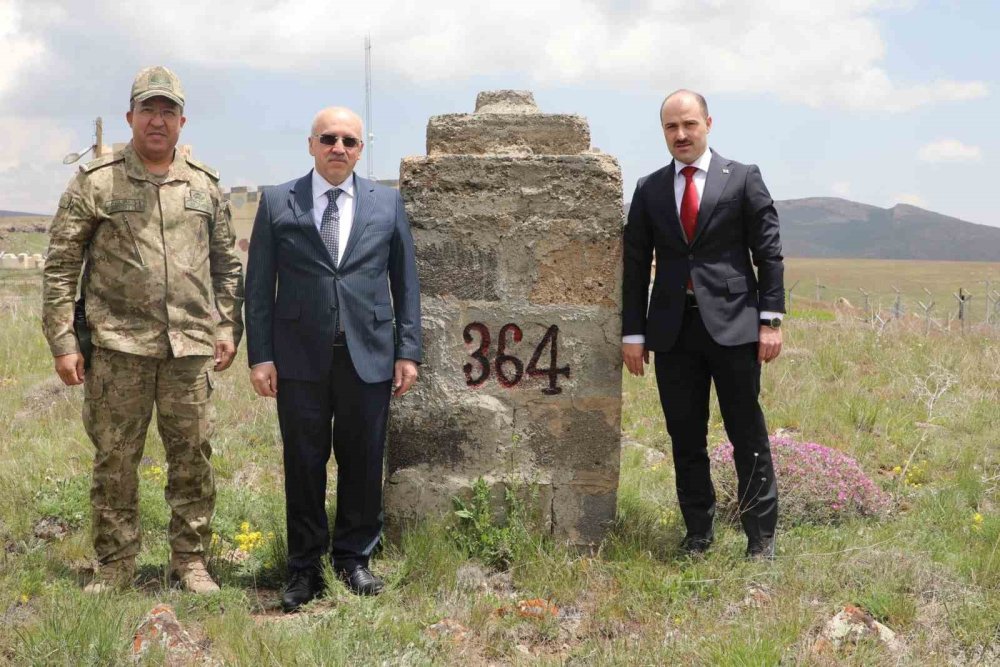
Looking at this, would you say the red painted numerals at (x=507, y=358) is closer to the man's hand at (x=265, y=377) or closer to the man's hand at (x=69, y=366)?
the man's hand at (x=265, y=377)

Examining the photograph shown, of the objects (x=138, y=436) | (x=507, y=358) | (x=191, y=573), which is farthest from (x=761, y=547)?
(x=138, y=436)

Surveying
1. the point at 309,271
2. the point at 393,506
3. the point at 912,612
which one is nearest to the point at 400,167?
the point at 309,271

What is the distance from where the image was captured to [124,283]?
360 cm

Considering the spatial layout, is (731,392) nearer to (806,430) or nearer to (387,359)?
(387,359)

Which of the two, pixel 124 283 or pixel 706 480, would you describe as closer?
pixel 124 283

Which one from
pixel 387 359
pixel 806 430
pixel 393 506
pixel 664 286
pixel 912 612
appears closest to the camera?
pixel 912 612

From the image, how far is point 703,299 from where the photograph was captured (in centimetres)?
377

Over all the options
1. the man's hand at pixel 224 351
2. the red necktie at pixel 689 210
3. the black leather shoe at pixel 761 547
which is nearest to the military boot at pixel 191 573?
the man's hand at pixel 224 351

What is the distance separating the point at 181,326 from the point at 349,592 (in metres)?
1.30

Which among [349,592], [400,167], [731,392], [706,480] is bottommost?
[349,592]

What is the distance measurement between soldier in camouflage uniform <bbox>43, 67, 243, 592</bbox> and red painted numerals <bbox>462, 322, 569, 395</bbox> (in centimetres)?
105

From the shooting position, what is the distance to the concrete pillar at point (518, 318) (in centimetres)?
400

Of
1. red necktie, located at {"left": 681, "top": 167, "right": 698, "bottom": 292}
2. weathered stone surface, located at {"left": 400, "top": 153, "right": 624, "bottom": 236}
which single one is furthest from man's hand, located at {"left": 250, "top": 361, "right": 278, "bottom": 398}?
red necktie, located at {"left": 681, "top": 167, "right": 698, "bottom": 292}

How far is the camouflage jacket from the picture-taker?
11.7 feet
